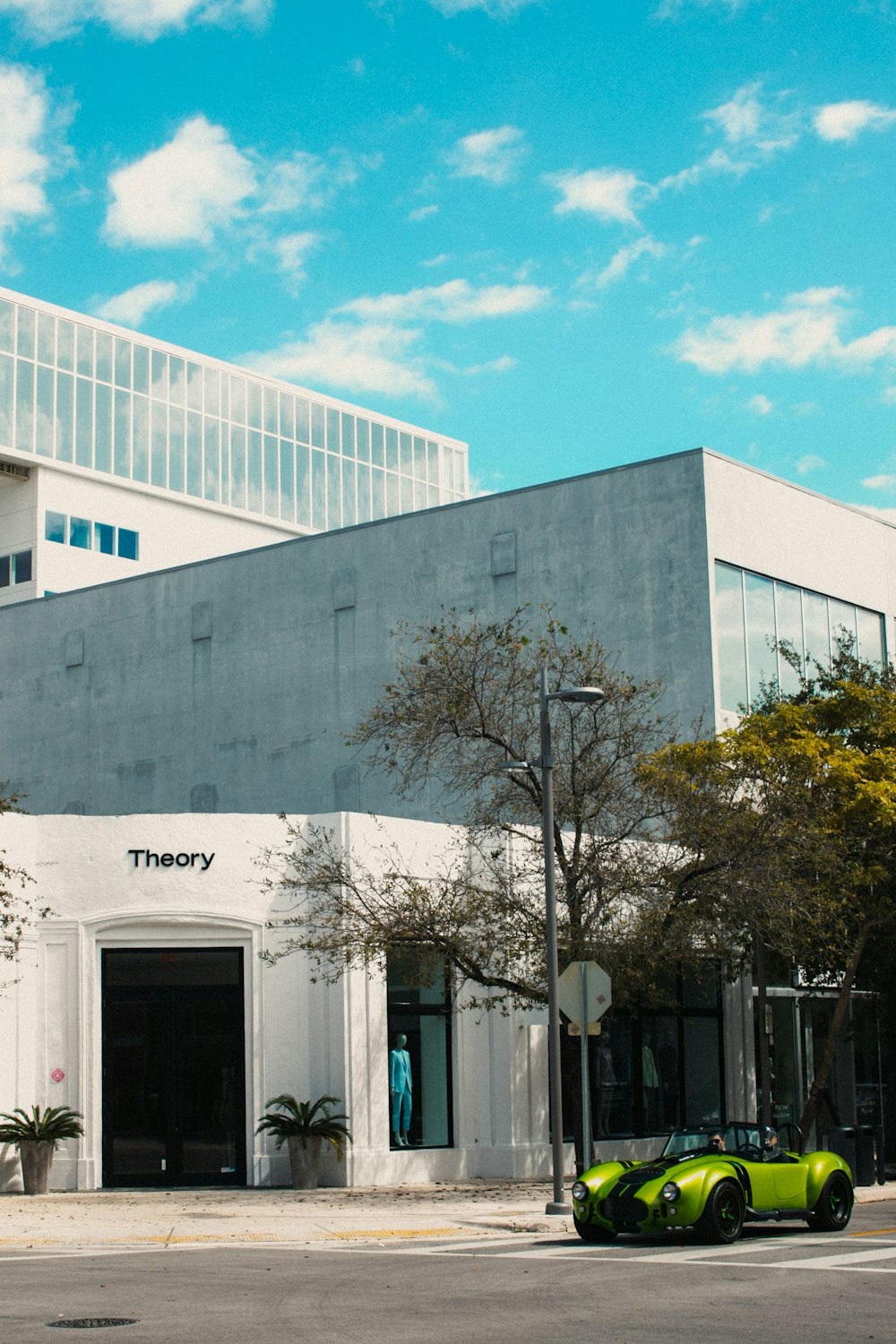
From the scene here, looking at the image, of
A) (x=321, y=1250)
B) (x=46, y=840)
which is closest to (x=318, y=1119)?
(x=46, y=840)

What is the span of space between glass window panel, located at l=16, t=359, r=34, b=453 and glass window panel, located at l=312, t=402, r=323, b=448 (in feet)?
54.1

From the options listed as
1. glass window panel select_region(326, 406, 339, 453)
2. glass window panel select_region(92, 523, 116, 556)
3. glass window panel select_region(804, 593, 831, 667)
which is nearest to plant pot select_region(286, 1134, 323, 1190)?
glass window panel select_region(804, 593, 831, 667)

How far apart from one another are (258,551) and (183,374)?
3547cm

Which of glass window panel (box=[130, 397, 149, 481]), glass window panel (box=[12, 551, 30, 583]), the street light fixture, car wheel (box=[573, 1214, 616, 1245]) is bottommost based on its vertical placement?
car wheel (box=[573, 1214, 616, 1245])

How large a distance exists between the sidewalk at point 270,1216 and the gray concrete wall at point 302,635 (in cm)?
1435

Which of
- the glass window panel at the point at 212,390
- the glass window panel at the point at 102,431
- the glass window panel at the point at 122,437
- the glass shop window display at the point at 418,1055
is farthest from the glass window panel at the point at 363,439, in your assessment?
the glass shop window display at the point at 418,1055

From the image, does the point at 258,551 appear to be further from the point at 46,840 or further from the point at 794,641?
the point at 46,840

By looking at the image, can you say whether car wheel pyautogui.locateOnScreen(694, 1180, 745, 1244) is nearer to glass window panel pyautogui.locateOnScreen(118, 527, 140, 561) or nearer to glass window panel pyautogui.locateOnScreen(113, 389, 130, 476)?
glass window panel pyautogui.locateOnScreen(118, 527, 140, 561)

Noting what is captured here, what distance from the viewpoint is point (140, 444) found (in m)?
72.4

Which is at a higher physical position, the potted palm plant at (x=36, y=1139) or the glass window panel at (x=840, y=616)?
the glass window panel at (x=840, y=616)

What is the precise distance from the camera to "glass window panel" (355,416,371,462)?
276ft

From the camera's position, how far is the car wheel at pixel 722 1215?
17.0 m

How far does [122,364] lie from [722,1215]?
61.4 m

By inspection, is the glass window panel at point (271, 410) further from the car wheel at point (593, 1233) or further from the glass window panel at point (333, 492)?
the car wheel at point (593, 1233)
